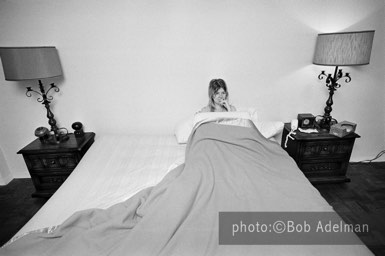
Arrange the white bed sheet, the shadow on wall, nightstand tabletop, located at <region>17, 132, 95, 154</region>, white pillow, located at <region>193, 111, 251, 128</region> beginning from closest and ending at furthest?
1. the white bed sheet
2. white pillow, located at <region>193, 111, 251, 128</region>
3. nightstand tabletop, located at <region>17, 132, 95, 154</region>
4. the shadow on wall

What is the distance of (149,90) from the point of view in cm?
199

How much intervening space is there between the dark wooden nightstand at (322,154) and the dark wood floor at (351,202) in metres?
0.11

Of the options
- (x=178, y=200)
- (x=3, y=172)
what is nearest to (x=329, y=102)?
(x=178, y=200)

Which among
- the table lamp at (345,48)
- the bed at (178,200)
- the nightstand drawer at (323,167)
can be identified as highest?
the table lamp at (345,48)

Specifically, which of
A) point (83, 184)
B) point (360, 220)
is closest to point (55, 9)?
point (83, 184)

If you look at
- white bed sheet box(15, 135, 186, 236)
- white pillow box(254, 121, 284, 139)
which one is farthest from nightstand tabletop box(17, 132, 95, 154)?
white pillow box(254, 121, 284, 139)

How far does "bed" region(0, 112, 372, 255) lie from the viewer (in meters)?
0.84

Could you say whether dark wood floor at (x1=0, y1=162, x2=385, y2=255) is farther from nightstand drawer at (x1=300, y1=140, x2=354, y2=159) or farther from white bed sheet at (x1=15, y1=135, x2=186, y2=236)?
white bed sheet at (x1=15, y1=135, x2=186, y2=236)

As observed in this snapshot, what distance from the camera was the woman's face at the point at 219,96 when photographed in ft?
5.81

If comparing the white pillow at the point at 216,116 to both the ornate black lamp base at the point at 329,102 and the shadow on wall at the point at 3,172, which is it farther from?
the shadow on wall at the point at 3,172

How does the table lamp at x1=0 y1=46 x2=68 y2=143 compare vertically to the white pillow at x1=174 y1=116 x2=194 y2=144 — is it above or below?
above

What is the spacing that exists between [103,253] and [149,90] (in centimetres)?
145

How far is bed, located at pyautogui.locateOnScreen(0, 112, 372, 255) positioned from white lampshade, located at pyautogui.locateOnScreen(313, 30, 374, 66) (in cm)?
84

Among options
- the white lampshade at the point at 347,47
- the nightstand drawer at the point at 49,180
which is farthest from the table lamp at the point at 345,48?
the nightstand drawer at the point at 49,180
